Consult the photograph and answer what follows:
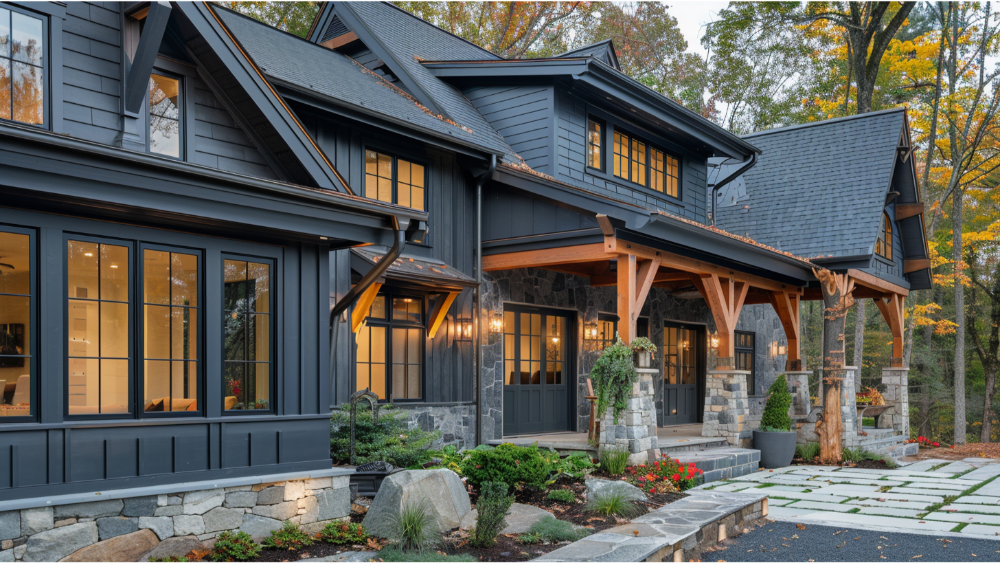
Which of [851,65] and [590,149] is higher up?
[851,65]

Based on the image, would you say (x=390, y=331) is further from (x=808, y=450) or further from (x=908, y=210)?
(x=908, y=210)

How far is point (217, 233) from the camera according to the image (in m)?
6.38

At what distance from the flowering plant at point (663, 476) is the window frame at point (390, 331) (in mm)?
3001

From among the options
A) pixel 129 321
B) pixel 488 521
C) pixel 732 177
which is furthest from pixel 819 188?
pixel 129 321

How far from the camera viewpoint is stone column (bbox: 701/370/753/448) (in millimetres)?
12242

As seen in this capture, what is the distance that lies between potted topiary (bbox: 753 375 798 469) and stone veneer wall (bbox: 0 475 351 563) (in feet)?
25.5

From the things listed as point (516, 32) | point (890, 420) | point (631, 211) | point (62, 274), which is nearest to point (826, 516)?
point (631, 211)

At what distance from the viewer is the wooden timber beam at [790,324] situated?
47.6 feet

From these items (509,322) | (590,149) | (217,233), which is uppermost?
(590,149)

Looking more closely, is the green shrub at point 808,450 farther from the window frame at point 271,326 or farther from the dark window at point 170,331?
the dark window at point 170,331

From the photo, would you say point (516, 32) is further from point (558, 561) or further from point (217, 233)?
point (558, 561)

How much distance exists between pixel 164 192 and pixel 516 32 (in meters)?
19.4

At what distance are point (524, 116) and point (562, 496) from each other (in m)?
6.79

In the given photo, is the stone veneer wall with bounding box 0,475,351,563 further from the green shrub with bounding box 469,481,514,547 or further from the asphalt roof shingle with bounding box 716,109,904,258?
the asphalt roof shingle with bounding box 716,109,904,258
